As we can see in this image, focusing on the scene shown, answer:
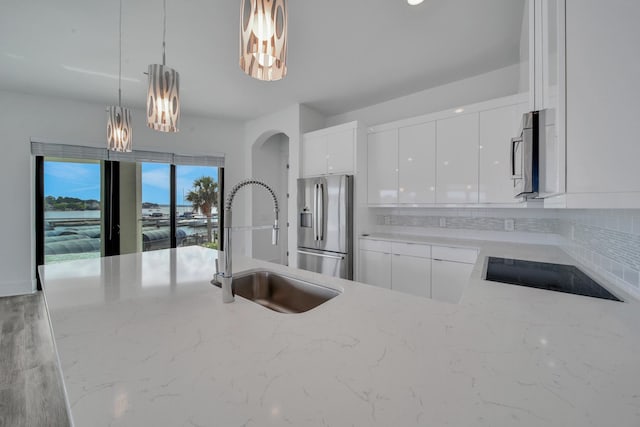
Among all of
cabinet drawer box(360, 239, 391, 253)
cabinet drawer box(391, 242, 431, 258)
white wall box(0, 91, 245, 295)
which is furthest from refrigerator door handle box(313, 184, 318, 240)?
white wall box(0, 91, 245, 295)

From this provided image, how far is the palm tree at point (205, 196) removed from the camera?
4371 mm

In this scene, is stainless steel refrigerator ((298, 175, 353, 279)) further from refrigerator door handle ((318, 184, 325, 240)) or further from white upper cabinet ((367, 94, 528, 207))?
white upper cabinet ((367, 94, 528, 207))

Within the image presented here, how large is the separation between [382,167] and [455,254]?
4.39 ft

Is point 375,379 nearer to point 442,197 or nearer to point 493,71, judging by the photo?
point 442,197

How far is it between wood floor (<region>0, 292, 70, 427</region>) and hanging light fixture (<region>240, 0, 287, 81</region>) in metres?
2.13

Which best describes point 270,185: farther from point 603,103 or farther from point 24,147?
point 603,103

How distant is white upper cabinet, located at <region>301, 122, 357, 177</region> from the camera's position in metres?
3.29

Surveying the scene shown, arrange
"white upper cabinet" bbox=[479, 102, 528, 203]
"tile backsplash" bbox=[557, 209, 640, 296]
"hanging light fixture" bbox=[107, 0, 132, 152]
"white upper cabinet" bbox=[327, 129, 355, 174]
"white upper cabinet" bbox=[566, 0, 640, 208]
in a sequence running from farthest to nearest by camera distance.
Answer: "white upper cabinet" bbox=[327, 129, 355, 174], "white upper cabinet" bbox=[479, 102, 528, 203], "hanging light fixture" bbox=[107, 0, 132, 152], "tile backsplash" bbox=[557, 209, 640, 296], "white upper cabinet" bbox=[566, 0, 640, 208]

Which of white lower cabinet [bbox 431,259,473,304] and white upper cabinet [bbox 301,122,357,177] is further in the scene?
white upper cabinet [bbox 301,122,357,177]

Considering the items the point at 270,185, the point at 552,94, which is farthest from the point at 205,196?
the point at 552,94

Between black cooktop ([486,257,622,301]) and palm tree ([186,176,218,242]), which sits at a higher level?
palm tree ([186,176,218,242])

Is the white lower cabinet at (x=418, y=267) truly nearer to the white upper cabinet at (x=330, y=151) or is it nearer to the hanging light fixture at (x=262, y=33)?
the white upper cabinet at (x=330, y=151)

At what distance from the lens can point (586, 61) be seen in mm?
648

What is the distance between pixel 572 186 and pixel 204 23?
256cm
